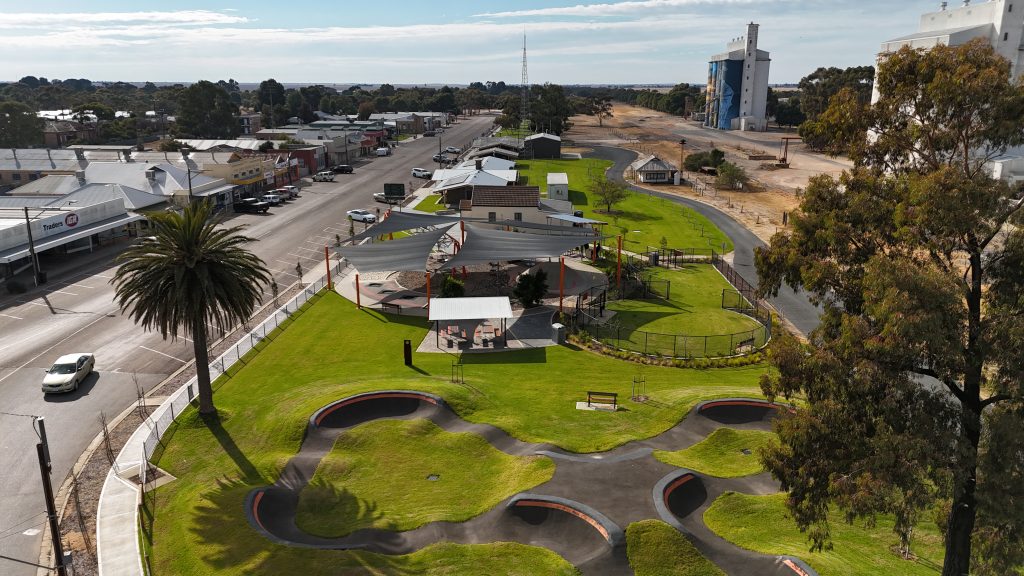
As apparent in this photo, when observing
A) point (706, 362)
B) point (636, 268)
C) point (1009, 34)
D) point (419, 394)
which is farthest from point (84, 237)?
point (1009, 34)

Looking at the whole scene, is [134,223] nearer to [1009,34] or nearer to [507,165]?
[507,165]

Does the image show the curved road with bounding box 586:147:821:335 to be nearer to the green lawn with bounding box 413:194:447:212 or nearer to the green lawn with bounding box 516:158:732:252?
the green lawn with bounding box 516:158:732:252

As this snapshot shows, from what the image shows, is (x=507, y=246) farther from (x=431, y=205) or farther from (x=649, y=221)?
(x=431, y=205)

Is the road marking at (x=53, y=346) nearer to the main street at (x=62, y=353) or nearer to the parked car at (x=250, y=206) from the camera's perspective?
the main street at (x=62, y=353)

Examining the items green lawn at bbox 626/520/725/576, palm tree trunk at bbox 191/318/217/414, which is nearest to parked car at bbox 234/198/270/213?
palm tree trunk at bbox 191/318/217/414

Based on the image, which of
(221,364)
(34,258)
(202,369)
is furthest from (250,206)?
(202,369)

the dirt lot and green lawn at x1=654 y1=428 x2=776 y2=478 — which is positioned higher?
the dirt lot
